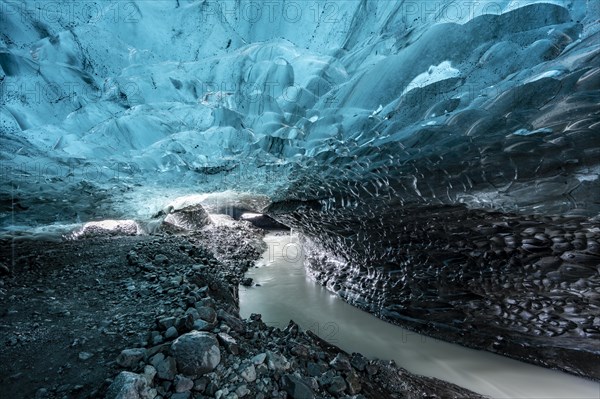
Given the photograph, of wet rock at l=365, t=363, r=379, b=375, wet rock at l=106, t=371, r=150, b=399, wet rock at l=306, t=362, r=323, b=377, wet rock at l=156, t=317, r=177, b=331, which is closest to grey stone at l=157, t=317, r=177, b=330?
wet rock at l=156, t=317, r=177, b=331

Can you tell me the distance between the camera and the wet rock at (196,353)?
1410 mm

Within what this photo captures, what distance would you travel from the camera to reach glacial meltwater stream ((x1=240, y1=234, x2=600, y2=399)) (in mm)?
2480

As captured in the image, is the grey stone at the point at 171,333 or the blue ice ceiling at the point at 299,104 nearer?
the grey stone at the point at 171,333

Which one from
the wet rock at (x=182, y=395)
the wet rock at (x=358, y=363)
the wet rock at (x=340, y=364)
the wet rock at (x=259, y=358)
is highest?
the wet rock at (x=259, y=358)

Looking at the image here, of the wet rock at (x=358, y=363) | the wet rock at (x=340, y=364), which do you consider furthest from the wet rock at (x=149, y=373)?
the wet rock at (x=358, y=363)

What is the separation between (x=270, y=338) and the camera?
6.63ft

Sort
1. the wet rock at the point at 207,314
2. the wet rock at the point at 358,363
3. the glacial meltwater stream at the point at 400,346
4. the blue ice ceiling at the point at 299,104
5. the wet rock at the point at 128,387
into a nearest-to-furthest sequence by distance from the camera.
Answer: the wet rock at the point at 128,387
the wet rock at the point at 207,314
the wet rock at the point at 358,363
the glacial meltwater stream at the point at 400,346
the blue ice ceiling at the point at 299,104

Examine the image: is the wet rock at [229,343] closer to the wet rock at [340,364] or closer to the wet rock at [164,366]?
the wet rock at [164,366]

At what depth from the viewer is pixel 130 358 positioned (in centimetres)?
145

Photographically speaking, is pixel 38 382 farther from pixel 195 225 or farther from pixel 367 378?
pixel 195 225

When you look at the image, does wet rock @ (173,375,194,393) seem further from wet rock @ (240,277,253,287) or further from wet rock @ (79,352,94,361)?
wet rock @ (240,277,253,287)

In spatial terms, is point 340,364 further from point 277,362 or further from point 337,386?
point 277,362

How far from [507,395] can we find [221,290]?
9.00 ft

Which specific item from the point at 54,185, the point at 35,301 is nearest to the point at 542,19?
the point at 35,301
